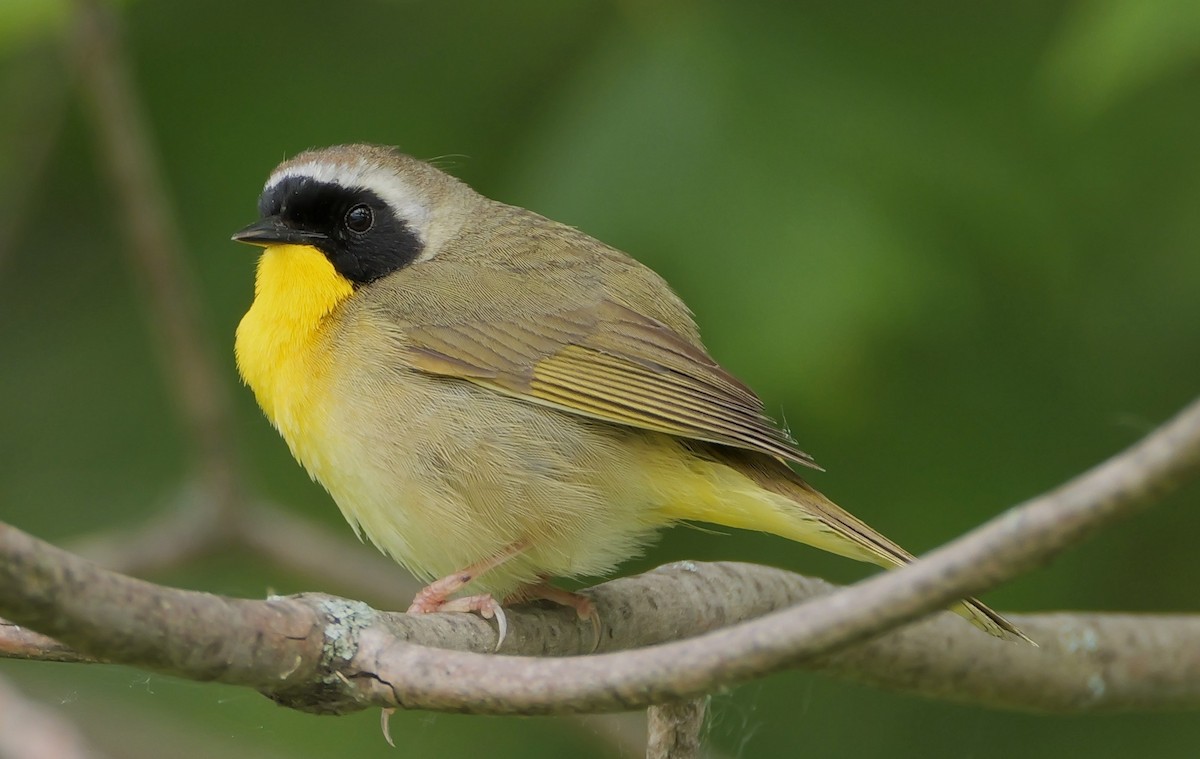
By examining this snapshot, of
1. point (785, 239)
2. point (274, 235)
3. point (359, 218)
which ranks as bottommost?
point (274, 235)

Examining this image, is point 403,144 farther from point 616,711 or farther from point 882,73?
point 616,711

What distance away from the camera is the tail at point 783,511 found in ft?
10.5

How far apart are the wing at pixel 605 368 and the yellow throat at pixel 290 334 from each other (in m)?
0.29

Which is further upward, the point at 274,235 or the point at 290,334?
the point at 274,235

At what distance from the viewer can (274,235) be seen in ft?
12.9

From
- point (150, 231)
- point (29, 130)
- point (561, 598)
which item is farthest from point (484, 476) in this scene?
point (29, 130)

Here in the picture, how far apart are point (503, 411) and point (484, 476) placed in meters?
0.19

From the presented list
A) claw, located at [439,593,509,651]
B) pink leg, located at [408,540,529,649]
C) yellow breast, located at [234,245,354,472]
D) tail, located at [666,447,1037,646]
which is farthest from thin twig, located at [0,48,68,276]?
tail, located at [666,447,1037,646]

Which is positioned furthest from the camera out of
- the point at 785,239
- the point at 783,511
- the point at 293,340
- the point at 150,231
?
the point at 150,231

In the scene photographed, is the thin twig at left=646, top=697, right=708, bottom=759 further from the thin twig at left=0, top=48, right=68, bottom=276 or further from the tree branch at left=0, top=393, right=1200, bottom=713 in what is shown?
the thin twig at left=0, top=48, right=68, bottom=276

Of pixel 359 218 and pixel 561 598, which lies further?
pixel 359 218

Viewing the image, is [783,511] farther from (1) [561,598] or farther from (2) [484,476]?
(2) [484,476]

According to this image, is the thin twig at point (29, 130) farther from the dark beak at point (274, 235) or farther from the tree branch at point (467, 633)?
the tree branch at point (467, 633)

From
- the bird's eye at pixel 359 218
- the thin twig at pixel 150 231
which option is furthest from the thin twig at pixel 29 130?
the bird's eye at pixel 359 218
